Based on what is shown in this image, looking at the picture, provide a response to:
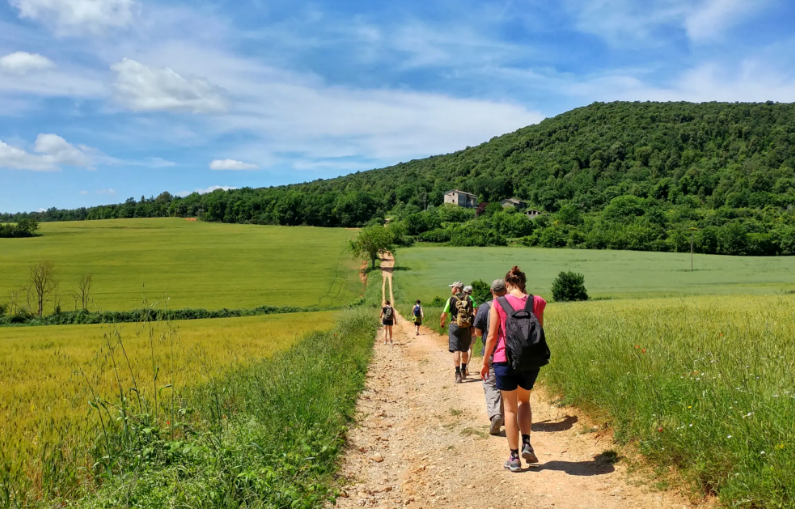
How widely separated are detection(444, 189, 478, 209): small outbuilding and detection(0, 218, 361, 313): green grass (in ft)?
154

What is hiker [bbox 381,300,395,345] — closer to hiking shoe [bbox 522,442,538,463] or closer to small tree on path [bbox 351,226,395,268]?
hiking shoe [bbox 522,442,538,463]

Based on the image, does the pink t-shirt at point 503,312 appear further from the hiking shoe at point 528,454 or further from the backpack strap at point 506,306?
the hiking shoe at point 528,454

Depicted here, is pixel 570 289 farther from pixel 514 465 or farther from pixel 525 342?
pixel 525 342

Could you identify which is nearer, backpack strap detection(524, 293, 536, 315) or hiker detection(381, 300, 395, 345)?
backpack strap detection(524, 293, 536, 315)

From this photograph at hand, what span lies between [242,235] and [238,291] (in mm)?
52308

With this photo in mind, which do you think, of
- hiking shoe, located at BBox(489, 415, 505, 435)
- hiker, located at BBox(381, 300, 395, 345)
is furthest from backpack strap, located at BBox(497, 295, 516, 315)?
hiker, located at BBox(381, 300, 395, 345)

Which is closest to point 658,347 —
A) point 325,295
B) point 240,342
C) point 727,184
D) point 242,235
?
point 240,342

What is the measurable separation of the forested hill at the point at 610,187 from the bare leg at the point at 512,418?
296 ft

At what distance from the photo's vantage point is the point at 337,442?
19.1 ft

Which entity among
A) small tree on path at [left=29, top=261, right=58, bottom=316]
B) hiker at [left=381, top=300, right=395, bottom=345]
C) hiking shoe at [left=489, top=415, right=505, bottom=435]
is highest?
hiking shoe at [left=489, top=415, right=505, bottom=435]

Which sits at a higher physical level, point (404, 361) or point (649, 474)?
point (649, 474)

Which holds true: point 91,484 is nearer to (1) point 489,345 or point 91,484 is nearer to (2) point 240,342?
(1) point 489,345

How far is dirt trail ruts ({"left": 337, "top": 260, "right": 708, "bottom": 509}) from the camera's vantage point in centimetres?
427

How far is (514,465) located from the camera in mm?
4910
